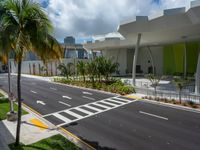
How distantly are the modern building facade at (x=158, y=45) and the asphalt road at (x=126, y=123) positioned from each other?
816cm

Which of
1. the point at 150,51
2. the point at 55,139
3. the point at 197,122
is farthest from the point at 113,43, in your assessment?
the point at 55,139

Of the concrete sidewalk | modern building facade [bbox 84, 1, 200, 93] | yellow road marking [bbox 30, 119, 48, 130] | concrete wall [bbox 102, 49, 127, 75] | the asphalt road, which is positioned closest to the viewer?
the asphalt road

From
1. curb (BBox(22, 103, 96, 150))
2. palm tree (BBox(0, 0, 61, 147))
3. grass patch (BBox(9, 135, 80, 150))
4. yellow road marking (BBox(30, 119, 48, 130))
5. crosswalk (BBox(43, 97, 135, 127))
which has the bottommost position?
curb (BBox(22, 103, 96, 150))

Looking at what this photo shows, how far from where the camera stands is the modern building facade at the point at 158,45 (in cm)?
2383

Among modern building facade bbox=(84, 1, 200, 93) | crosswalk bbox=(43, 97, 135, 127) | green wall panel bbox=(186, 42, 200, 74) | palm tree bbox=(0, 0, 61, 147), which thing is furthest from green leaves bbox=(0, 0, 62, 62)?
green wall panel bbox=(186, 42, 200, 74)

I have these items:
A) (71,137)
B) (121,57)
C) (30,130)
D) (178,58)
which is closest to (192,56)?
(178,58)

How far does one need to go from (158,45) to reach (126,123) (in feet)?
123

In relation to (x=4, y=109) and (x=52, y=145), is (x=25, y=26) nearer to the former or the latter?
(x=52, y=145)

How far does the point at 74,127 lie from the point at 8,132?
3.94 m

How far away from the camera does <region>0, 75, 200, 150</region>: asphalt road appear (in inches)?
446

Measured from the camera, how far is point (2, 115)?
54.5 feet

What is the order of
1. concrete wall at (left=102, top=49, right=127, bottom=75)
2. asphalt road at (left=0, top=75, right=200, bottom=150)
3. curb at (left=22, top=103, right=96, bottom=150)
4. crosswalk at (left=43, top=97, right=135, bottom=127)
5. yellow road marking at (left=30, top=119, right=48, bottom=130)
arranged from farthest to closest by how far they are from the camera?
concrete wall at (left=102, top=49, right=127, bottom=75) < crosswalk at (left=43, top=97, right=135, bottom=127) < yellow road marking at (left=30, top=119, right=48, bottom=130) < asphalt road at (left=0, top=75, right=200, bottom=150) < curb at (left=22, top=103, right=96, bottom=150)

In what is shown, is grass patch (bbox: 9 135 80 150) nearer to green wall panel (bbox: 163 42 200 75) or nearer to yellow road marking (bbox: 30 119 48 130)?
yellow road marking (bbox: 30 119 48 130)

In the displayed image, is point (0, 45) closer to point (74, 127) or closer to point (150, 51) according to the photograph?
point (74, 127)
